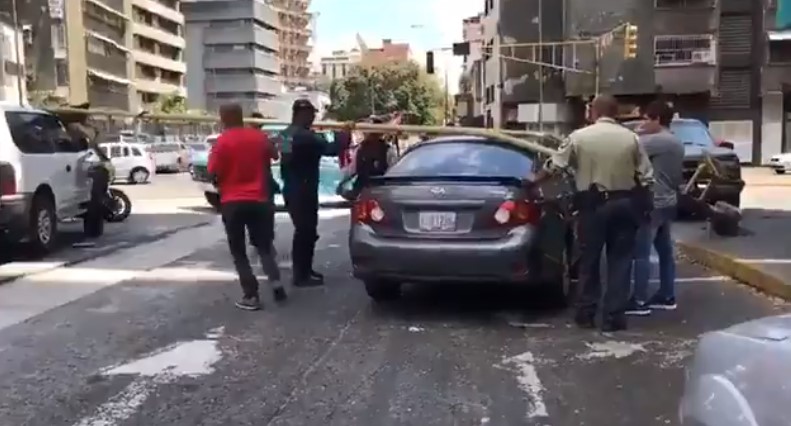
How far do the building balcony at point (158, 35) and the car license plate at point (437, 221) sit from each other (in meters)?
92.7

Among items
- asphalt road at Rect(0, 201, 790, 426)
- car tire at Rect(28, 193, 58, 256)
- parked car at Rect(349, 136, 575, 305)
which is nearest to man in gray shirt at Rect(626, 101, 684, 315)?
asphalt road at Rect(0, 201, 790, 426)

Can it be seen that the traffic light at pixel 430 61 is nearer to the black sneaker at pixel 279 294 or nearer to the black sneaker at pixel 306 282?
the black sneaker at pixel 306 282

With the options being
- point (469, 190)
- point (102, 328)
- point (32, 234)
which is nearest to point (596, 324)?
point (469, 190)

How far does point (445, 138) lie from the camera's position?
9695 millimetres

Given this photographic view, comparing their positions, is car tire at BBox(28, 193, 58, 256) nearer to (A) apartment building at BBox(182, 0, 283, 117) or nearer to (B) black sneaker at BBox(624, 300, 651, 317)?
(B) black sneaker at BBox(624, 300, 651, 317)

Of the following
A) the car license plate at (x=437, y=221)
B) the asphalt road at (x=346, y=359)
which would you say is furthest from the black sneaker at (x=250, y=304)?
the car license plate at (x=437, y=221)

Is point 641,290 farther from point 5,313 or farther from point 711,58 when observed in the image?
point 711,58

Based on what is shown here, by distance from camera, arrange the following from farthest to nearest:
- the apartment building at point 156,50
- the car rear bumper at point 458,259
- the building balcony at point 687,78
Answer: the apartment building at point 156,50 → the building balcony at point 687,78 → the car rear bumper at point 458,259

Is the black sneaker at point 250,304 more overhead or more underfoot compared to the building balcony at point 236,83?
more underfoot

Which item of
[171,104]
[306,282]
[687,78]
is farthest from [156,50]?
[306,282]

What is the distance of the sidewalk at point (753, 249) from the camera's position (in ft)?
32.2

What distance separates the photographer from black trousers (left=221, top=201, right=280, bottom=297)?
8.81 metres

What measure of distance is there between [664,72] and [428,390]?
43782mm

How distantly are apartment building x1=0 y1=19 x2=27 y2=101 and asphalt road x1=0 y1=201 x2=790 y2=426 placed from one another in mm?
40187
